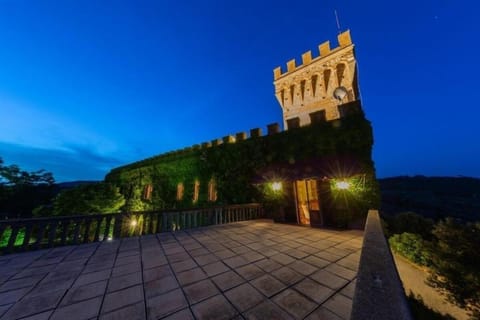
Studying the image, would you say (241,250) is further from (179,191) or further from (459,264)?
(179,191)

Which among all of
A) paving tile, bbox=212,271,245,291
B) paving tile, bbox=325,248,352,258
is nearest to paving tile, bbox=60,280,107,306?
paving tile, bbox=212,271,245,291

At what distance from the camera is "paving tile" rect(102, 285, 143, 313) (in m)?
2.18

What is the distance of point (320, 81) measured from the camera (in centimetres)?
1323

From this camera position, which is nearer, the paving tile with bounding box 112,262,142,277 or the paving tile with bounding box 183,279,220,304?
the paving tile with bounding box 183,279,220,304

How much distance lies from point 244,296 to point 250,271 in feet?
2.46

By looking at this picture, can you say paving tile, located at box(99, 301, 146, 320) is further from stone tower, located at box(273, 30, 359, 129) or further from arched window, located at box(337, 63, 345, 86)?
arched window, located at box(337, 63, 345, 86)

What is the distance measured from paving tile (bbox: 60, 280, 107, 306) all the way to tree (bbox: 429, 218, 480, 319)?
5.44 meters

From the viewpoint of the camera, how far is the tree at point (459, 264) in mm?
2818

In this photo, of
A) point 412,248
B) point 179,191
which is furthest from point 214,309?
point 179,191

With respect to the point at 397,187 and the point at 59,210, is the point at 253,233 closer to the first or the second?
the point at 59,210

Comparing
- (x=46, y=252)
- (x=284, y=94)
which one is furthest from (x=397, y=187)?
(x=46, y=252)

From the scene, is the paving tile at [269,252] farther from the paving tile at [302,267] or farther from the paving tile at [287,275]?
the paving tile at [287,275]

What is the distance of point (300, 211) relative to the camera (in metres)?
8.06

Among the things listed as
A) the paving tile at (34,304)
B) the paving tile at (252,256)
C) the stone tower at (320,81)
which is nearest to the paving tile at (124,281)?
the paving tile at (34,304)
